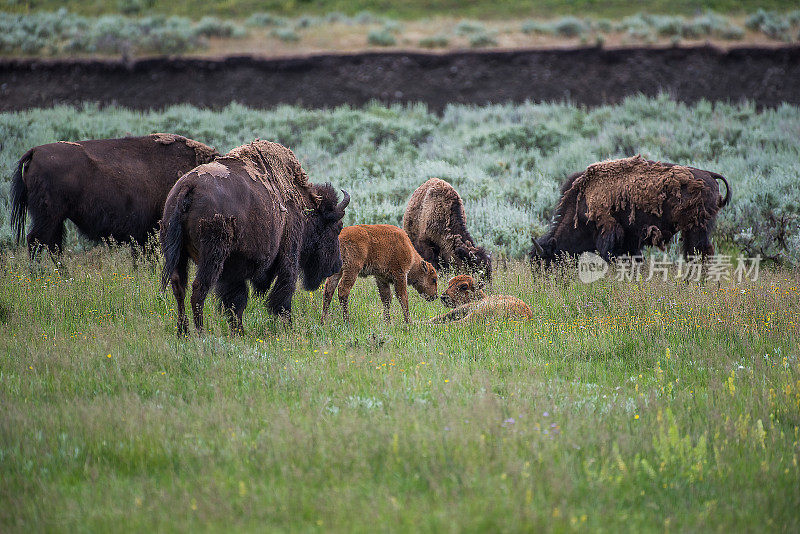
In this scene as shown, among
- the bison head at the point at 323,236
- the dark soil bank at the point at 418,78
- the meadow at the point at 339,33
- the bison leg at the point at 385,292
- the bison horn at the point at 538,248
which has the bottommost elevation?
the bison leg at the point at 385,292

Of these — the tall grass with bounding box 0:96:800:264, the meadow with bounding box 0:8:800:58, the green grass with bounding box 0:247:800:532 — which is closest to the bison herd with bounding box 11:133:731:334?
the green grass with bounding box 0:247:800:532

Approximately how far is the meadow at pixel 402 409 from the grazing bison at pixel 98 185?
0.48 m

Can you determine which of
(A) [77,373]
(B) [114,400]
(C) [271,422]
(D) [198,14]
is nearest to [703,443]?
(C) [271,422]

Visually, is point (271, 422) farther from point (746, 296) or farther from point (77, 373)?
point (746, 296)

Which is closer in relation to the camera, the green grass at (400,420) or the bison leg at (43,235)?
the green grass at (400,420)

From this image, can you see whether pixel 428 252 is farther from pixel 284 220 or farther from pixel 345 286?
pixel 284 220

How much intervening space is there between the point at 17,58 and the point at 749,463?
2728cm

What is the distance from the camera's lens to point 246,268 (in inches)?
259

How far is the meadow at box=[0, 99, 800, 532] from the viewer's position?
3545 millimetres

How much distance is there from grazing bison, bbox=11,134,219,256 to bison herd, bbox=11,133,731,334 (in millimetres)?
16

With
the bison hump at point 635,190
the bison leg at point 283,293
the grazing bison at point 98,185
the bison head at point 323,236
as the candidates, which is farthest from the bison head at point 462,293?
the grazing bison at point 98,185

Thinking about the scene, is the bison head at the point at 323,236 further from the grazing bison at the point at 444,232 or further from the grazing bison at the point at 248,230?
the grazing bison at the point at 444,232

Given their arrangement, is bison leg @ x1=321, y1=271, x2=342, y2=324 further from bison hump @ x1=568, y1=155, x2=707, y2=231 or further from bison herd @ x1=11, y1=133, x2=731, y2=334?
bison hump @ x1=568, y1=155, x2=707, y2=231

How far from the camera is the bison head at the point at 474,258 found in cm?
972
